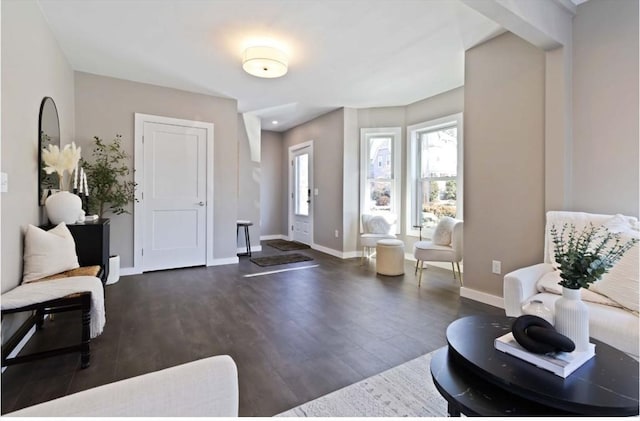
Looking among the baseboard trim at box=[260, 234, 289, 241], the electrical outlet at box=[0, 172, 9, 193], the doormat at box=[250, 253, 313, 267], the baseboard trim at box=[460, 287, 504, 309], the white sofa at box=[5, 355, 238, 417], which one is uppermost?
the electrical outlet at box=[0, 172, 9, 193]

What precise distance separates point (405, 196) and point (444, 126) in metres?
1.25

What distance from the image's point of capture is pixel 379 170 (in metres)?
5.41

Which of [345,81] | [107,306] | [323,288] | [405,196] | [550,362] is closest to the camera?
[550,362]

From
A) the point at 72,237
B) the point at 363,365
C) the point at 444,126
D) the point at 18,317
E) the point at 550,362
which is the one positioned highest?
the point at 444,126

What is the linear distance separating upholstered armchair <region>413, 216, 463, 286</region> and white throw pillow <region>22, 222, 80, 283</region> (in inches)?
134

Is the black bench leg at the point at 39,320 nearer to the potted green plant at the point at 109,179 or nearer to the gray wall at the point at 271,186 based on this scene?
the potted green plant at the point at 109,179

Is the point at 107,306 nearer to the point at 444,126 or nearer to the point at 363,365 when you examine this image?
the point at 363,365

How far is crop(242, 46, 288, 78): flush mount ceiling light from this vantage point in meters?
3.05

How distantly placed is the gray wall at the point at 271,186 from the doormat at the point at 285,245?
0.58 metres

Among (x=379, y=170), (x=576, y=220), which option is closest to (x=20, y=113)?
(x=576, y=220)

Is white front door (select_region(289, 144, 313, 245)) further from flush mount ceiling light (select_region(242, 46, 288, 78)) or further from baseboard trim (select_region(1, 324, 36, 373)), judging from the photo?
baseboard trim (select_region(1, 324, 36, 373))

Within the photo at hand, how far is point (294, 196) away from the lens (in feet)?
23.0

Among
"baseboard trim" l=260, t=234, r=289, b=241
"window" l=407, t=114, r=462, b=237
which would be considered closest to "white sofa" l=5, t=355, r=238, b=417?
"window" l=407, t=114, r=462, b=237

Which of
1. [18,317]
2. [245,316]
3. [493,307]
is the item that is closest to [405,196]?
[493,307]
